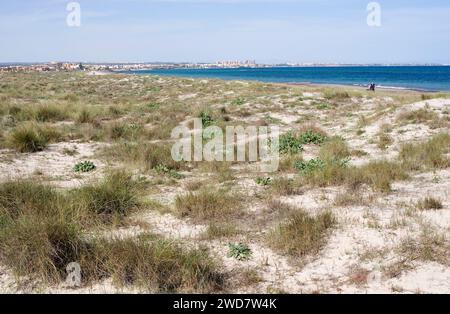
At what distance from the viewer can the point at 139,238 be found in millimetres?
5258

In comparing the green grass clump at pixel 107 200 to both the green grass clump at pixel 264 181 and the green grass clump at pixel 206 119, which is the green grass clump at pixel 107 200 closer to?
the green grass clump at pixel 264 181

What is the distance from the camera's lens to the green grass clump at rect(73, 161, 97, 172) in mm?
9969

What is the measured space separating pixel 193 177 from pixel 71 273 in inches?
202

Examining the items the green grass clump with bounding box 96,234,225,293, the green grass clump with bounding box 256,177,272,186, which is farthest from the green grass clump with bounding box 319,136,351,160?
the green grass clump with bounding box 96,234,225,293

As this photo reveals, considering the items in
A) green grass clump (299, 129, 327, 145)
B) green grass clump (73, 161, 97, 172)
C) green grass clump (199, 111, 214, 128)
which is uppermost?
green grass clump (199, 111, 214, 128)

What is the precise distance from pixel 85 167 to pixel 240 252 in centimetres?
602

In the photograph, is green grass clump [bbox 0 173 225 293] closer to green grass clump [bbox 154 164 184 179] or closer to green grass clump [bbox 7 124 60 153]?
green grass clump [bbox 154 164 184 179]

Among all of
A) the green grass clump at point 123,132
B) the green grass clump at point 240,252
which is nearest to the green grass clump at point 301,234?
the green grass clump at point 240,252

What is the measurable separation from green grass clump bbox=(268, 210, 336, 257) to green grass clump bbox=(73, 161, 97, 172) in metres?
5.88

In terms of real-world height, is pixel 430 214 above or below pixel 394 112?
below

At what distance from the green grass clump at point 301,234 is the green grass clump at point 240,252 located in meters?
0.38

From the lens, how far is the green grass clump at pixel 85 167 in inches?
392
